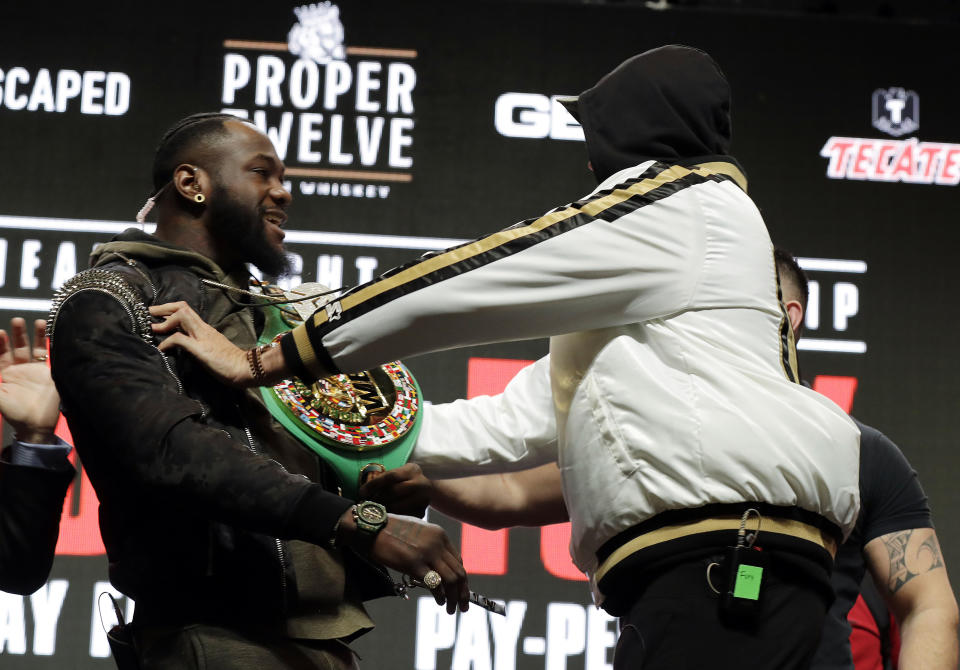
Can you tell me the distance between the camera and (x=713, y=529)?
5.96 feet

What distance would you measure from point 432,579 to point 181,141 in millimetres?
1138

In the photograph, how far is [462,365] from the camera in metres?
4.25

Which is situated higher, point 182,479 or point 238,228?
point 238,228

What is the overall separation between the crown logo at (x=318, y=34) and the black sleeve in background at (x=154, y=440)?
262 cm

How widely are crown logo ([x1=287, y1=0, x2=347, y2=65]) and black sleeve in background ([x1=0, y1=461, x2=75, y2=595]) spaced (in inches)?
99.1

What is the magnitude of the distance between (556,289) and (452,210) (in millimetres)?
2497

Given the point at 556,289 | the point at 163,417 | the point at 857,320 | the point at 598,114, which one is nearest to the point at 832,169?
the point at 857,320

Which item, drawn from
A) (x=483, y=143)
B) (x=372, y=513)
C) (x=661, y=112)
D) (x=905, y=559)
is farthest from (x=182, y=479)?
(x=483, y=143)

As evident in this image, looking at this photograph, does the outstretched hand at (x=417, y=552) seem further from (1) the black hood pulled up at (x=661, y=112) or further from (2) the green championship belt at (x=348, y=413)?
(1) the black hood pulled up at (x=661, y=112)

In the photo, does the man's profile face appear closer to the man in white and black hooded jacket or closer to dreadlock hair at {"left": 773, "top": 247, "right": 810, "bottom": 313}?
the man in white and black hooded jacket

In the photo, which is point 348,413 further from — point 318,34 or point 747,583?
point 318,34

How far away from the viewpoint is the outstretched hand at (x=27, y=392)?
7.55ft

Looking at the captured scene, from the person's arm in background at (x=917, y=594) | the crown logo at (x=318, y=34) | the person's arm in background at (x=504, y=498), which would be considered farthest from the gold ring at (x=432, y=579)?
the crown logo at (x=318, y=34)

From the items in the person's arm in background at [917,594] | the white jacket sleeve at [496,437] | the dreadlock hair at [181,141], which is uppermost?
the dreadlock hair at [181,141]
